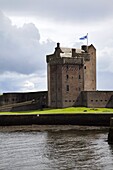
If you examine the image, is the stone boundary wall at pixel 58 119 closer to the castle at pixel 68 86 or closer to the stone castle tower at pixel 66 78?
the castle at pixel 68 86

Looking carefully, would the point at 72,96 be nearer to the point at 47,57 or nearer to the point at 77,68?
the point at 77,68

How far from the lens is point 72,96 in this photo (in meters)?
84.4

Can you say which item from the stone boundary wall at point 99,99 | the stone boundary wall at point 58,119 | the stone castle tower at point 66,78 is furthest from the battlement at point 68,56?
the stone boundary wall at point 58,119

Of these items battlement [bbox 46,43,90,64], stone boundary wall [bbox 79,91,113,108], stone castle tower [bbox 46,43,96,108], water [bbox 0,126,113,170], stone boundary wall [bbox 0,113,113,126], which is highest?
battlement [bbox 46,43,90,64]

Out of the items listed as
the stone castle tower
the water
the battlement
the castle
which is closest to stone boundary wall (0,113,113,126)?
the water

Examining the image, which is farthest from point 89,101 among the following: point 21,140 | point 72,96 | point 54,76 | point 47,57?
point 21,140

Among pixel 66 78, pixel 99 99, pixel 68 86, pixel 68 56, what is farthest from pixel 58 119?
pixel 68 56

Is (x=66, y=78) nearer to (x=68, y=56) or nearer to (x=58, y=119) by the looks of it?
(x=68, y=56)

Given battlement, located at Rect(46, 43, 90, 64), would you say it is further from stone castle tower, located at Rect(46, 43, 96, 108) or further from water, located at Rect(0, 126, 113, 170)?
water, located at Rect(0, 126, 113, 170)

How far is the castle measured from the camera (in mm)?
82812

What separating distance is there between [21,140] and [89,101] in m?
42.9

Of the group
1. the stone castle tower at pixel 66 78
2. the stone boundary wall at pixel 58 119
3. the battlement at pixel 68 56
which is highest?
the battlement at pixel 68 56

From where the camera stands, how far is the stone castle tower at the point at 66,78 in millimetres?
83688

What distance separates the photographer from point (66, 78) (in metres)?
84.0
